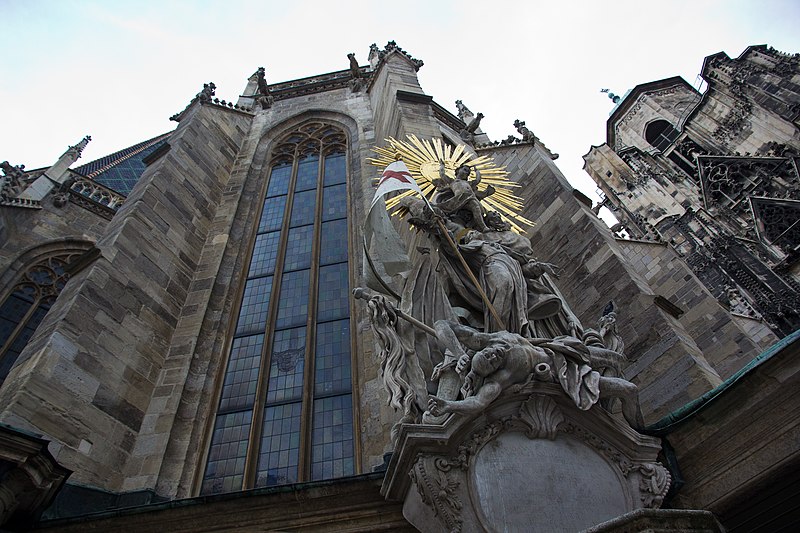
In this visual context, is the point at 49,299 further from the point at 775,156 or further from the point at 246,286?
the point at 775,156

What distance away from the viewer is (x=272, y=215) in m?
10.7

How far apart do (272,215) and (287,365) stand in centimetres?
410

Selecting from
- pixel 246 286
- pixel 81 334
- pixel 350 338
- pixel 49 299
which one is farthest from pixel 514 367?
pixel 49 299

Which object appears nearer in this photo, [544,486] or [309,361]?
[544,486]

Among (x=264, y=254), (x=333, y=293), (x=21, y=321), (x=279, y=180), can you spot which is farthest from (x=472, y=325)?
(x=21, y=321)

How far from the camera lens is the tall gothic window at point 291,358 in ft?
20.5

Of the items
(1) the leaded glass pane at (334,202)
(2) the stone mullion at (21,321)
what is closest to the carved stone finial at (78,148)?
(2) the stone mullion at (21,321)

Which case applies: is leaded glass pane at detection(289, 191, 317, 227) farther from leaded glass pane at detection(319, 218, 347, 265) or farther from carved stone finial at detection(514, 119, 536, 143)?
carved stone finial at detection(514, 119, 536, 143)

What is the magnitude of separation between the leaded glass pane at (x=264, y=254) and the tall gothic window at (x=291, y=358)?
2cm

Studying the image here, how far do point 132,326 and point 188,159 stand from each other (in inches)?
184

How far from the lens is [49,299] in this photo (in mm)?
11391

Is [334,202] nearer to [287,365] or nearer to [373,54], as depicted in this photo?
[287,365]

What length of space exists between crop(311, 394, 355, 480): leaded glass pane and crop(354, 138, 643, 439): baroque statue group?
1850mm

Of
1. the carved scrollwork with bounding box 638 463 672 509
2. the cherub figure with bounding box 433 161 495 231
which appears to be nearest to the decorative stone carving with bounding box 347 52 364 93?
the cherub figure with bounding box 433 161 495 231
